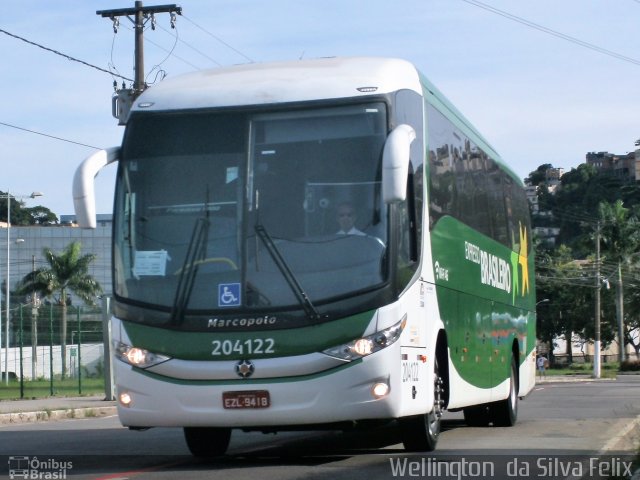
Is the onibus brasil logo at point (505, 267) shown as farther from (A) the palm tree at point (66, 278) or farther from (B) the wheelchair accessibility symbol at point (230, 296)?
(A) the palm tree at point (66, 278)

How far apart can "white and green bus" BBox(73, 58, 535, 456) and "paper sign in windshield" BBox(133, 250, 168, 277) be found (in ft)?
0.04

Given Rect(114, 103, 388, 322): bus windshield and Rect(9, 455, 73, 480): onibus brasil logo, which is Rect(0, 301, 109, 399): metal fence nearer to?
Rect(9, 455, 73, 480): onibus brasil logo

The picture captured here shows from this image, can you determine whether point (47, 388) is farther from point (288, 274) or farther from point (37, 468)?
point (288, 274)

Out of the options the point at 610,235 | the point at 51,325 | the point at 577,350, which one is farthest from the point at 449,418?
the point at 577,350

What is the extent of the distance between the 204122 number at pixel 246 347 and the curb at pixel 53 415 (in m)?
12.5

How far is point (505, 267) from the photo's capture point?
18.0 metres

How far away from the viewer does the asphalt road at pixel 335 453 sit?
1079 centimetres

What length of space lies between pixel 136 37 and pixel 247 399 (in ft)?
73.0

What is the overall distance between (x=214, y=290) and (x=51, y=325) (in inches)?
993

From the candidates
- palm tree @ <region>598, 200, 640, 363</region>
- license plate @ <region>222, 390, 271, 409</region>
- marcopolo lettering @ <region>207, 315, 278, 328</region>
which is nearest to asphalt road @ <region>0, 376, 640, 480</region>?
license plate @ <region>222, 390, 271, 409</region>

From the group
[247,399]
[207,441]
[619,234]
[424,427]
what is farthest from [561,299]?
[247,399]

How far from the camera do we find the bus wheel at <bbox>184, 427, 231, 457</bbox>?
500 inches

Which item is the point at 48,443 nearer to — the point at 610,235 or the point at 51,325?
the point at 51,325

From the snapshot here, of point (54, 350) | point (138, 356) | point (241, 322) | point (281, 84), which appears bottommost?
point (54, 350)
